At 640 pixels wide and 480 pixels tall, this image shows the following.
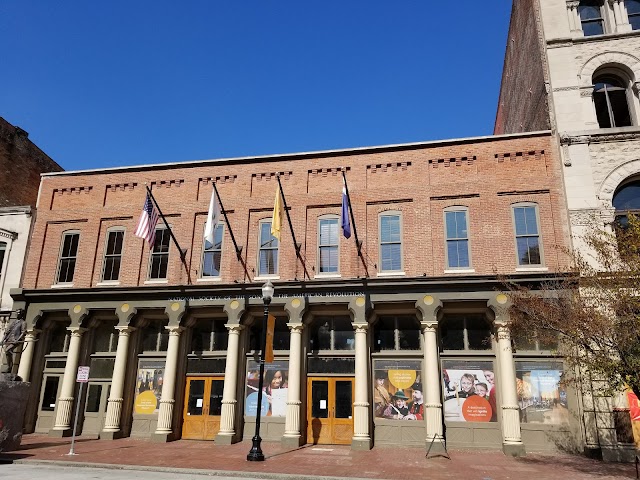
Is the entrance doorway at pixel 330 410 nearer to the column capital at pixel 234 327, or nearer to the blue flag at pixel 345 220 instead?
the column capital at pixel 234 327

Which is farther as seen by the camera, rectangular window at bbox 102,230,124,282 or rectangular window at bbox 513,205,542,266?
rectangular window at bbox 102,230,124,282

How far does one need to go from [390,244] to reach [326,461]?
7.77 m

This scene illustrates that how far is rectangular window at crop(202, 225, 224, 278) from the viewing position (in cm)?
1956

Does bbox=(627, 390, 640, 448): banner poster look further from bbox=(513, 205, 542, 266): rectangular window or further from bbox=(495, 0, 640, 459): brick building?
bbox=(513, 205, 542, 266): rectangular window

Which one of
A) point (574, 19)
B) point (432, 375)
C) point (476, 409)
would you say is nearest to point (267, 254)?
point (432, 375)

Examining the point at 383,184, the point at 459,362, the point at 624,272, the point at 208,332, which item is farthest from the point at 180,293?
the point at 624,272

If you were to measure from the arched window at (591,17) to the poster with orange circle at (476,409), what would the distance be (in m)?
14.3

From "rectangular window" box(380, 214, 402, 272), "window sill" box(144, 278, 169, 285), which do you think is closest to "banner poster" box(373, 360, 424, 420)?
"rectangular window" box(380, 214, 402, 272)

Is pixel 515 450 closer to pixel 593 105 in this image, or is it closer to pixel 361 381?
pixel 361 381

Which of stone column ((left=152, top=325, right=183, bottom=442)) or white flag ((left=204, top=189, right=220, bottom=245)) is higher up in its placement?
white flag ((left=204, top=189, right=220, bottom=245))

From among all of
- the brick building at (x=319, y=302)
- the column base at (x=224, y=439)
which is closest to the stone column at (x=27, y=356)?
the brick building at (x=319, y=302)

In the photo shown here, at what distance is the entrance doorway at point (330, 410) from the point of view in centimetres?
1697

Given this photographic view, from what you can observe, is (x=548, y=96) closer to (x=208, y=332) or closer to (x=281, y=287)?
(x=281, y=287)

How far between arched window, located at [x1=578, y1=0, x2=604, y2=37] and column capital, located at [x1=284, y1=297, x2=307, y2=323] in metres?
14.8
